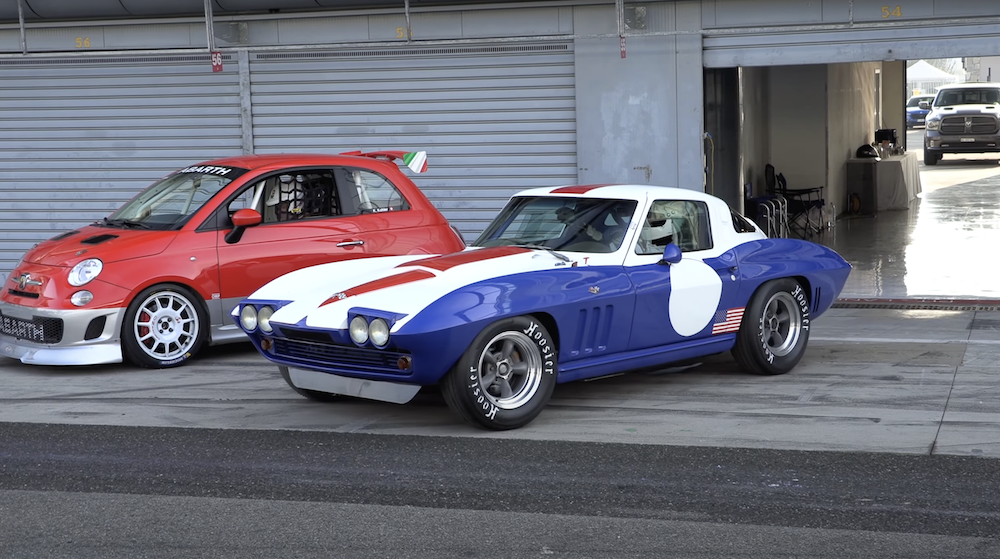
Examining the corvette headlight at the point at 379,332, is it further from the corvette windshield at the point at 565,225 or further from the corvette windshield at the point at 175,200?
the corvette windshield at the point at 175,200

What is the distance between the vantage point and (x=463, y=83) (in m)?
12.1

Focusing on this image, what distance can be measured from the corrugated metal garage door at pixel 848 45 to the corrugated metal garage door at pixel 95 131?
521 cm

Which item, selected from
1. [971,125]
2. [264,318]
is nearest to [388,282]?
[264,318]

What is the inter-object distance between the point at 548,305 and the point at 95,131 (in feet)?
27.8

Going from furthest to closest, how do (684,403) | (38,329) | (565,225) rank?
(38,329) < (565,225) < (684,403)

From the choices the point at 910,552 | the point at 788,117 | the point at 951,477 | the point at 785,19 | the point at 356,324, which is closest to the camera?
the point at 910,552

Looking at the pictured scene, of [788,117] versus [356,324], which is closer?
[356,324]

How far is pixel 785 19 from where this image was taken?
35.8ft

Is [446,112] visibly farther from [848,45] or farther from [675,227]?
[675,227]

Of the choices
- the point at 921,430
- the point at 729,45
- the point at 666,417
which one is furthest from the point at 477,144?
the point at 921,430

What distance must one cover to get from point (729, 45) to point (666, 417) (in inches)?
220

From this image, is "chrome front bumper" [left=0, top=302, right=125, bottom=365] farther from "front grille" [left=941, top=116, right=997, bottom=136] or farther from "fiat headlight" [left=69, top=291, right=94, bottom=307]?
"front grille" [left=941, top=116, right=997, bottom=136]

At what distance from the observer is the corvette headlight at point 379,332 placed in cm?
594

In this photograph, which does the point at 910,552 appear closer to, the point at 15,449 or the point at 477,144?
the point at 15,449
